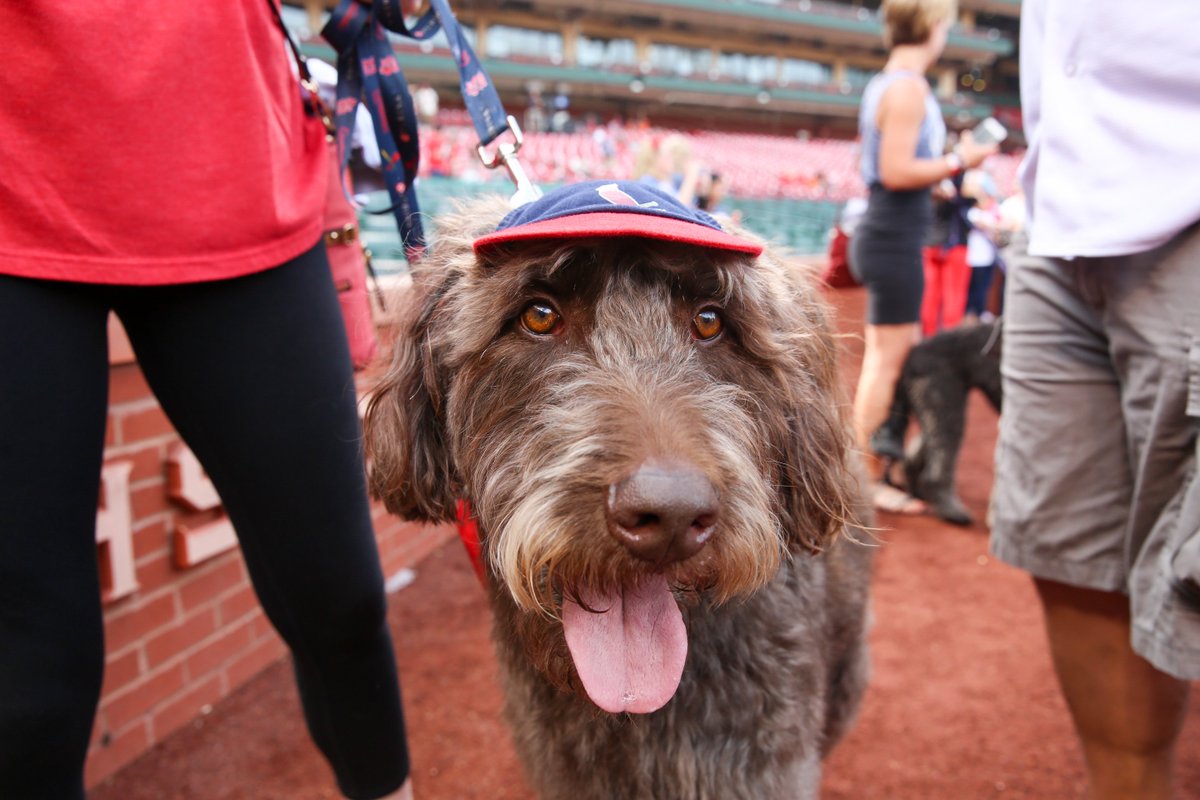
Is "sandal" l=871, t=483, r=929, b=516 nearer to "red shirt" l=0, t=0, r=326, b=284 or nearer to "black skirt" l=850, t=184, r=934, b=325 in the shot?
"black skirt" l=850, t=184, r=934, b=325

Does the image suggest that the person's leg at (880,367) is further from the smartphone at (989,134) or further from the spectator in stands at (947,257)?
the spectator in stands at (947,257)

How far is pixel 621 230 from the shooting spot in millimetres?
1310

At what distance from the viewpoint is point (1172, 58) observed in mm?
1479

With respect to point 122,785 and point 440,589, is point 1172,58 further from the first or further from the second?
point 440,589

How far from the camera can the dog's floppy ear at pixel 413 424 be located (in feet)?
5.44

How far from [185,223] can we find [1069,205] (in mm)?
1717

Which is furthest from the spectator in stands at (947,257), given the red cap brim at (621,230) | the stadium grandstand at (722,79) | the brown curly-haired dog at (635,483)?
the stadium grandstand at (722,79)

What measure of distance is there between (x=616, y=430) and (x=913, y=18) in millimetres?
4070

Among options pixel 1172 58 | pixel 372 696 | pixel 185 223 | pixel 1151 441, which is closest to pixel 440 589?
pixel 372 696

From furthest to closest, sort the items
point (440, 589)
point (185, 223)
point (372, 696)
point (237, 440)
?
1. point (440, 589)
2. point (372, 696)
3. point (237, 440)
4. point (185, 223)

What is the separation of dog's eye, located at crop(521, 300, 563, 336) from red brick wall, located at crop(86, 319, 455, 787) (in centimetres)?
177

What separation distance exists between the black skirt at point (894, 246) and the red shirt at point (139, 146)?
364cm

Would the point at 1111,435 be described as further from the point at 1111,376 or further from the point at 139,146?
the point at 139,146

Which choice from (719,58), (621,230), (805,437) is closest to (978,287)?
(805,437)
